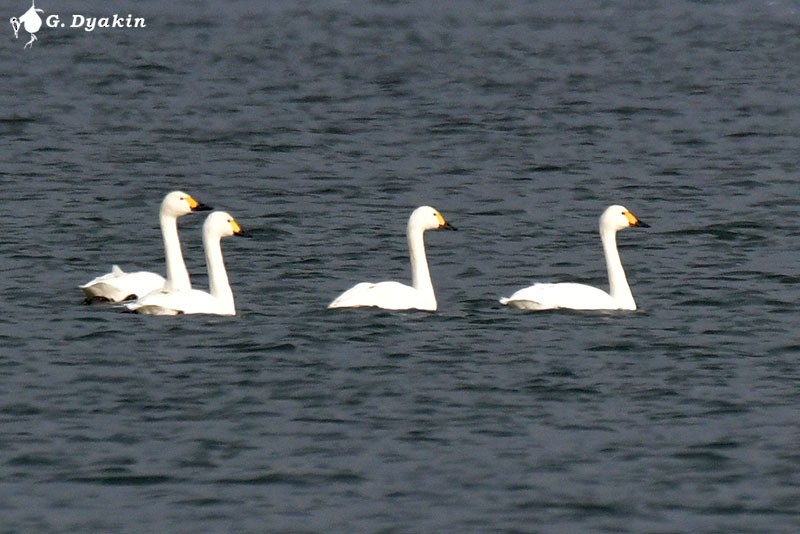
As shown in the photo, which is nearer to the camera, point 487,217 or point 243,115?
point 487,217

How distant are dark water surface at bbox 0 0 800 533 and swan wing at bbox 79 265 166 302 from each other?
204mm

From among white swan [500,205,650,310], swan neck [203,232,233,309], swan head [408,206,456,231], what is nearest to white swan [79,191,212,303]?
swan neck [203,232,233,309]

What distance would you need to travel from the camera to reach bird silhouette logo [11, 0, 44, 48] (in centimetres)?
4556

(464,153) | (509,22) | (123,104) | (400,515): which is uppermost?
(509,22)

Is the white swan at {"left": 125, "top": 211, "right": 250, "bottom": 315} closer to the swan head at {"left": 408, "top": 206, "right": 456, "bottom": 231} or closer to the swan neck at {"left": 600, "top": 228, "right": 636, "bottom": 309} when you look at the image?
the swan head at {"left": 408, "top": 206, "right": 456, "bottom": 231}

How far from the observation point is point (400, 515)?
1084 cm

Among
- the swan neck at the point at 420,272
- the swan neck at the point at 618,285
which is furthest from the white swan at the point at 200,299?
the swan neck at the point at 618,285

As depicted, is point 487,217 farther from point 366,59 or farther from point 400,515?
point 366,59

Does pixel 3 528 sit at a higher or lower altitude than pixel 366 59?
lower

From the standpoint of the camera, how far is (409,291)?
53.8ft

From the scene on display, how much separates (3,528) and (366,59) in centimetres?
2827

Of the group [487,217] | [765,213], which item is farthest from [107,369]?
[765,213]

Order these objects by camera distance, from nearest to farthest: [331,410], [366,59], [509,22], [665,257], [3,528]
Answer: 1. [3,528]
2. [331,410]
3. [665,257]
4. [366,59]
5. [509,22]

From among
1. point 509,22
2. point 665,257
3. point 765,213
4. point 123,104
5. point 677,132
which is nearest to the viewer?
point 665,257
